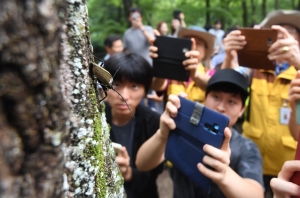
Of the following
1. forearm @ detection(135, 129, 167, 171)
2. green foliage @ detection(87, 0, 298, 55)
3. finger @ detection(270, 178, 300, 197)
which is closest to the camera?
finger @ detection(270, 178, 300, 197)

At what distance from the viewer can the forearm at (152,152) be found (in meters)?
1.82

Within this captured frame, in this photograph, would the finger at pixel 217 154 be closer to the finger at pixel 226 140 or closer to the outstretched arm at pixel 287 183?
the finger at pixel 226 140

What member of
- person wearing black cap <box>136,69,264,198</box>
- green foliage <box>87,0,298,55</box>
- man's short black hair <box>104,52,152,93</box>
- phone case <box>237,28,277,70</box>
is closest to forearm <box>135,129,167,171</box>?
person wearing black cap <box>136,69,264,198</box>

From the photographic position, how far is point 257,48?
98.6 inches

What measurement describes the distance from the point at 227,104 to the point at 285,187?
3.79ft

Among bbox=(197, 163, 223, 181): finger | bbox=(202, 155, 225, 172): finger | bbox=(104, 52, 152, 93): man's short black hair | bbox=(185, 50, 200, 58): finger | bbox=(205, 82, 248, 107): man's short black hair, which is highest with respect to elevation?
bbox=(185, 50, 200, 58): finger

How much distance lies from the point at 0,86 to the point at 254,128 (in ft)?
8.69

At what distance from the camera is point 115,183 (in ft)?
3.16

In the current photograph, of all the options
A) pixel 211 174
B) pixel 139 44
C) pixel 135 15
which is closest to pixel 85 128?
pixel 211 174

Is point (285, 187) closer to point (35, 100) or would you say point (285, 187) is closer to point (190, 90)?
point (35, 100)

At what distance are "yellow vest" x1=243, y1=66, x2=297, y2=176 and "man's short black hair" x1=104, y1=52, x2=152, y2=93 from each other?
44.7 inches

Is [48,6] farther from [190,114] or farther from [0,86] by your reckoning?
[190,114]

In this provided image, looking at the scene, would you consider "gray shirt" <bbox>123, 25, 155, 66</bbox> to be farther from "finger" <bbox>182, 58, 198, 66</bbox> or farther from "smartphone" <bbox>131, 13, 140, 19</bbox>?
"finger" <bbox>182, 58, 198, 66</bbox>

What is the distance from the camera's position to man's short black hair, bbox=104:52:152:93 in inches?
92.4
